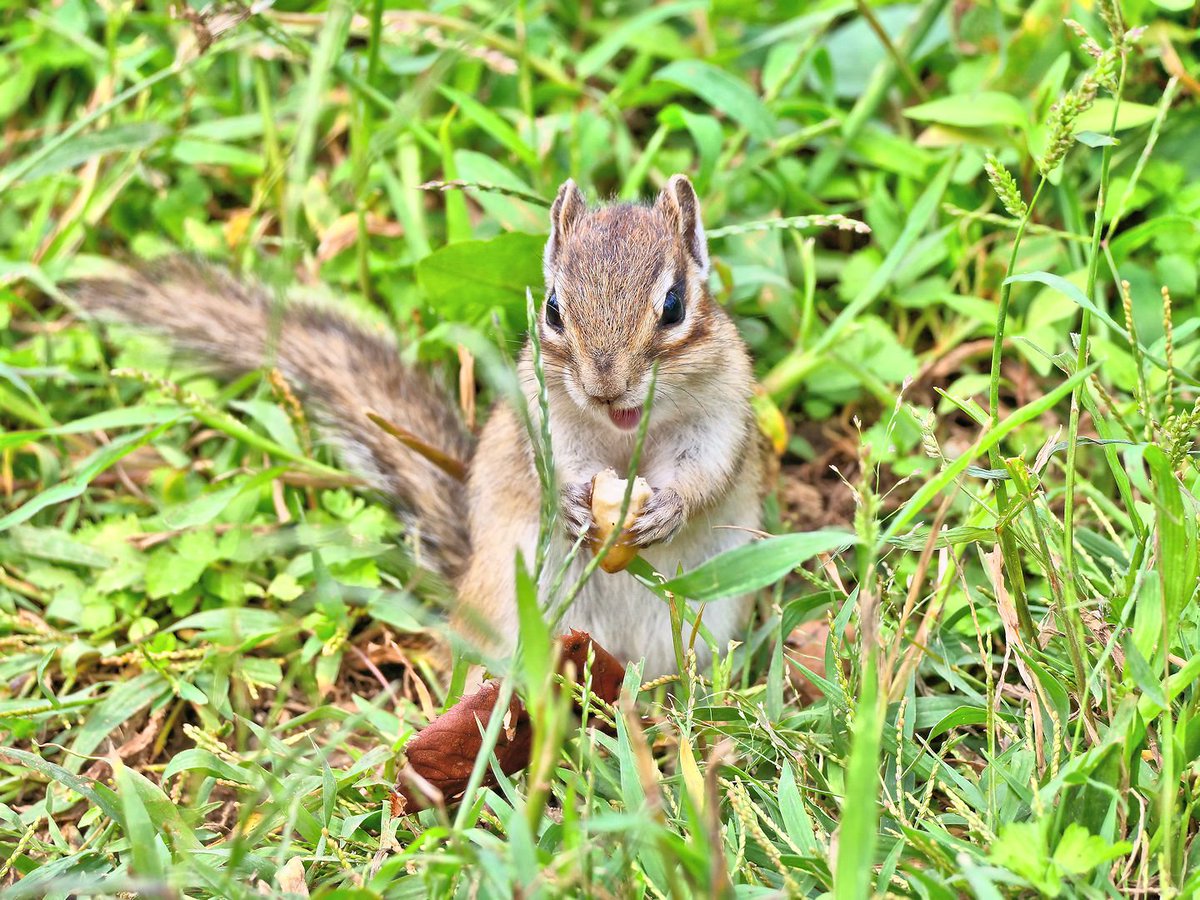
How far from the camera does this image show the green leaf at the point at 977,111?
349 cm

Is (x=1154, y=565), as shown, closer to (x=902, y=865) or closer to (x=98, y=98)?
(x=902, y=865)

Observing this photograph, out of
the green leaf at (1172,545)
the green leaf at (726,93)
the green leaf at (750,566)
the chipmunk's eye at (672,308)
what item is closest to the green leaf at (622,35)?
the green leaf at (726,93)

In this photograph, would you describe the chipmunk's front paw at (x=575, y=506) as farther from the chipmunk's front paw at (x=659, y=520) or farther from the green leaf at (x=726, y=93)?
the green leaf at (x=726, y=93)

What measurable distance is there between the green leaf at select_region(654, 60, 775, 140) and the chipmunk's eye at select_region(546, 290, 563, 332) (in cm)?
124

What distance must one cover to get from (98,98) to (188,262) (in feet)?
3.15

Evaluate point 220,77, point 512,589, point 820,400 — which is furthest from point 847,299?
point 220,77

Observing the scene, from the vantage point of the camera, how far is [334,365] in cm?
349

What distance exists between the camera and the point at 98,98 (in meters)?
4.20

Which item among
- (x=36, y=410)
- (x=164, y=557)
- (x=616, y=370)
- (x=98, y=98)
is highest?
(x=98, y=98)

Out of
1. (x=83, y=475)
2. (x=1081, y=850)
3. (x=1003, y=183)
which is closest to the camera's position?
(x=1081, y=850)

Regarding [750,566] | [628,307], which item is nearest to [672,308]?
[628,307]

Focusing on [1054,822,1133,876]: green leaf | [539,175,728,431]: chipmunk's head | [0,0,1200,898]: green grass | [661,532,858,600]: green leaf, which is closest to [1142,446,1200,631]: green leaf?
[0,0,1200,898]: green grass

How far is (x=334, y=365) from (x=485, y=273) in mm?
526

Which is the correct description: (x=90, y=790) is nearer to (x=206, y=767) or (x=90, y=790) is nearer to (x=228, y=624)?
(x=206, y=767)
